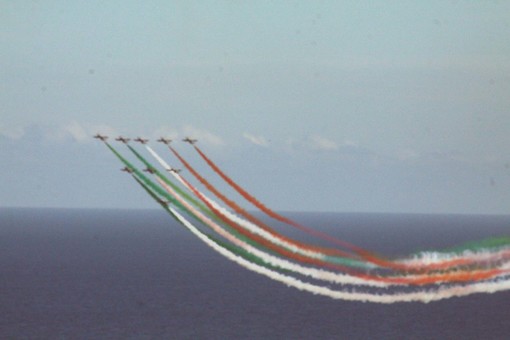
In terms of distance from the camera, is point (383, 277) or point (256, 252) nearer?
point (383, 277)

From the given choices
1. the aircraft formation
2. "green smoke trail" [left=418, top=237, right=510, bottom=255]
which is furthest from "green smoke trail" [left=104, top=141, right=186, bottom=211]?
"green smoke trail" [left=418, top=237, right=510, bottom=255]

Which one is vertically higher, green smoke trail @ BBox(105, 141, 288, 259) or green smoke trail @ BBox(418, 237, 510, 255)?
green smoke trail @ BBox(105, 141, 288, 259)

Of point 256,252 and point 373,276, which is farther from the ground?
point 256,252

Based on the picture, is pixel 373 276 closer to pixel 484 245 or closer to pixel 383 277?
pixel 383 277

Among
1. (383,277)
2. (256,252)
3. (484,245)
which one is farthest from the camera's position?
(256,252)

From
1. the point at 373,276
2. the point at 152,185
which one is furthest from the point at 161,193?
the point at 373,276

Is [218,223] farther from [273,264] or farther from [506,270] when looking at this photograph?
[506,270]

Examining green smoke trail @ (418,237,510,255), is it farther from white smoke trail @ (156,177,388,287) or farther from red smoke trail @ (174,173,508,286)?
white smoke trail @ (156,177,388,287)

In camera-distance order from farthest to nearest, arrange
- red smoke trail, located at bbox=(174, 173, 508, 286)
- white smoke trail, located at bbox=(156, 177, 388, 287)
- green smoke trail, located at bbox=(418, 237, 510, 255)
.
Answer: white smoke trail, located at bbox=(156, 177, 388, 287) → red smoke trail, located at bbox=(174, 173, 508, 286) → green smoke trail, located at bbox=(418, 237, 510, 255)

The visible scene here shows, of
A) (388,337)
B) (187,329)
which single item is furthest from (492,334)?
(187,329)

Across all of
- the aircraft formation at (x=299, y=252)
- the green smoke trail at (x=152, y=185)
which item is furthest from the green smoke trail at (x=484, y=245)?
the green smoke trail at (x=152, y=185)

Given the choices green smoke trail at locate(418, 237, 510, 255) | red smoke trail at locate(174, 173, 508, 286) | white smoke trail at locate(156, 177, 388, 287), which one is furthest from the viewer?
white smoke trail at locate(156, 177, 388, 287)

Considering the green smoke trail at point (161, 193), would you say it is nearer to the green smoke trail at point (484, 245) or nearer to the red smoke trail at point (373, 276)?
the red smoke trail at point (373, 276)
